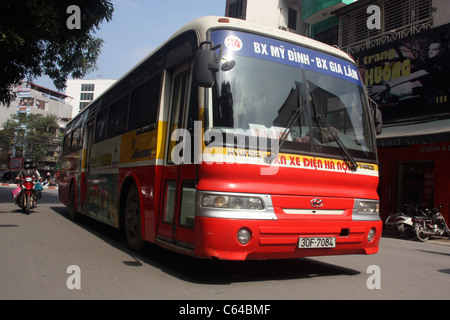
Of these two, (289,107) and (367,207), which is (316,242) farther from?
(289,107)

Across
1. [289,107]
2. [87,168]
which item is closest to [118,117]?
[87,168]

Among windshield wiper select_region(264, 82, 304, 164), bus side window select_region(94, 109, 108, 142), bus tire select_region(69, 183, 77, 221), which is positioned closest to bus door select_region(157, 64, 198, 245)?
A: windshield wiper select_region(264, 82, 304, 164)

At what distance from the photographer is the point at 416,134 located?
13.8m

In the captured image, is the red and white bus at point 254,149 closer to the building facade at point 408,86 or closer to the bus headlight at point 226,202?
the bus headlight at point 226,202

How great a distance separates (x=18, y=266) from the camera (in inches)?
204

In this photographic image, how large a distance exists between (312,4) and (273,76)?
1970 centimetres

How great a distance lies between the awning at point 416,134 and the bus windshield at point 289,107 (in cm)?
910

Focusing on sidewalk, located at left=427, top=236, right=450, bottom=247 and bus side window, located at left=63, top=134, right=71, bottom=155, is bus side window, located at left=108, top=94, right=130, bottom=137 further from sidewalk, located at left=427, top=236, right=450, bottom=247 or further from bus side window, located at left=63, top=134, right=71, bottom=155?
sidewalk, located at left=427, top=236, right=450, bottom=247

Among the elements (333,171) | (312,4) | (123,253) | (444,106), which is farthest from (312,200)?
(312,4)

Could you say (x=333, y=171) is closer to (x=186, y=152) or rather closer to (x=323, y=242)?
(x=323, y=242)

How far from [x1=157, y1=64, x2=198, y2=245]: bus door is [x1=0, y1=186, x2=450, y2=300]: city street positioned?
22.2 inches

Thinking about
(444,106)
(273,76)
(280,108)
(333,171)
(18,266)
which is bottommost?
(18,266)

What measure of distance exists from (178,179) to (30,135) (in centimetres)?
6369
